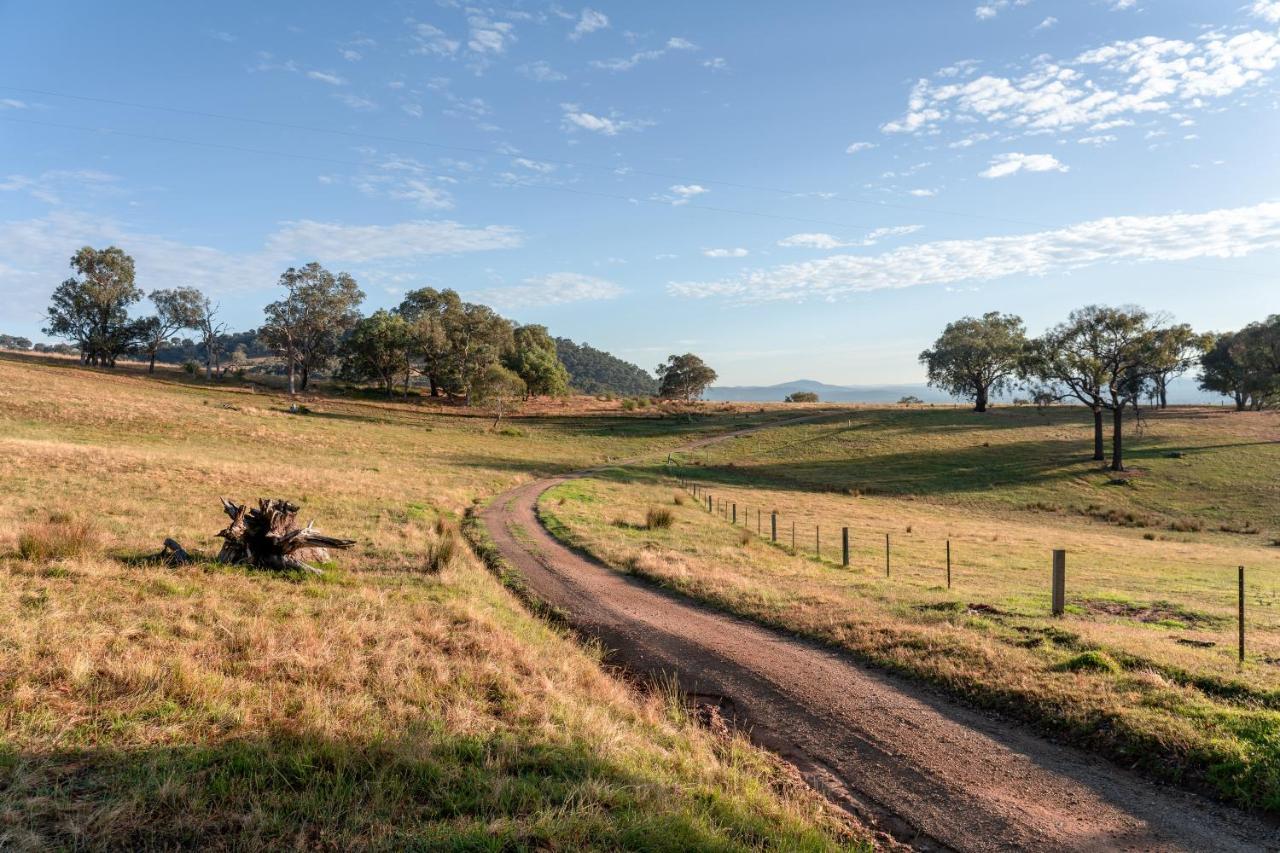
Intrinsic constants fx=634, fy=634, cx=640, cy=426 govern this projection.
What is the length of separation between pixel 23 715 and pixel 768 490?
42.7 meters

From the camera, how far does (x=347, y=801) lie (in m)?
4.94

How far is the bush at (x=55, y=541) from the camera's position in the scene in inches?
431

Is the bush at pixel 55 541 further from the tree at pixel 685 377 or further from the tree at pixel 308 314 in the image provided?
the tree at pixel 685 377

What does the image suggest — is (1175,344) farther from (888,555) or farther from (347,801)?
(347,801)

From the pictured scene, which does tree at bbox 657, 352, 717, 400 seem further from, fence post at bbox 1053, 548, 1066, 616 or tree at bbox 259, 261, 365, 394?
fence post at bbox 1053, 548, 1066, 616

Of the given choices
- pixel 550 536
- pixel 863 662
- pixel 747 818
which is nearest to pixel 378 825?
pixel 747 818

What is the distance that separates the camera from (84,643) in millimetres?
7129

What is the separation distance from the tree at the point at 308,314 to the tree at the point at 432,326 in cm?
970

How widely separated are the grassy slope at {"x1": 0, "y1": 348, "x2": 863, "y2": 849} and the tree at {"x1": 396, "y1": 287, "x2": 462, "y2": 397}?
75783 millimetres

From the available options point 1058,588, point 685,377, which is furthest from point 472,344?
point 1058,588

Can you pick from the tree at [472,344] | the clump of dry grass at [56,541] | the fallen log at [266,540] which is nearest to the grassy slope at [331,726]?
the clump of dry grass at [56,541]

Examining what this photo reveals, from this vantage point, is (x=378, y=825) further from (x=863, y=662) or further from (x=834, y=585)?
(x=834, y=585)

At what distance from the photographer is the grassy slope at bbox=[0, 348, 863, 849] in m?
4.66

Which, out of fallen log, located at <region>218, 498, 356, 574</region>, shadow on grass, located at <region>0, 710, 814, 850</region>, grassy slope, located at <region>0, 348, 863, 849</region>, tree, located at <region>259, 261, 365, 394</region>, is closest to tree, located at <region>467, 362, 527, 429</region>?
tree, located at <region>259, 261, 365, 394</region>
